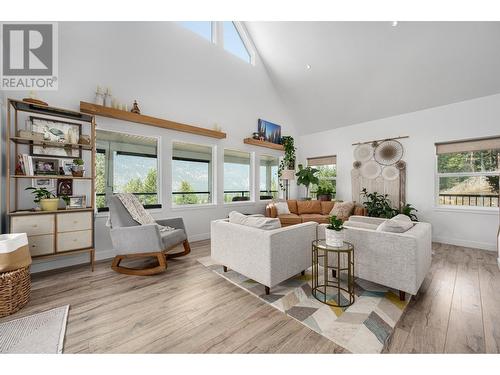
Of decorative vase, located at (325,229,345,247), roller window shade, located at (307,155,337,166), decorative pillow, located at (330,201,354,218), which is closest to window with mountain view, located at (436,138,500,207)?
decorative pillow, located at (330,201,354,218)

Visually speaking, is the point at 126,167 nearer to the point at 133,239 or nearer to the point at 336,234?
the point at 133,239

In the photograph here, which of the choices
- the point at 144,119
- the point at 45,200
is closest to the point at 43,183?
the point at 45,200

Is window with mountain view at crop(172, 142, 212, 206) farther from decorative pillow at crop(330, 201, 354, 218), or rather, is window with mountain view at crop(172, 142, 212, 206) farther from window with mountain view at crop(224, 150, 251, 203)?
decorative pillow at crop(330, 201, 354, 218)

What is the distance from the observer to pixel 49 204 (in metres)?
2.37

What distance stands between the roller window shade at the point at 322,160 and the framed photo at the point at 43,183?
5561mm

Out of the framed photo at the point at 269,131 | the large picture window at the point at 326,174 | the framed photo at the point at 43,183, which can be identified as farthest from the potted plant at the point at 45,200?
the large picture window at the point at 326,174

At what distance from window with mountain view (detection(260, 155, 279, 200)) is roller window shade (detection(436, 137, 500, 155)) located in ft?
11.5

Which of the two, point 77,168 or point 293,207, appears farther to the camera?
point 293,207

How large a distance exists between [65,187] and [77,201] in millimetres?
293

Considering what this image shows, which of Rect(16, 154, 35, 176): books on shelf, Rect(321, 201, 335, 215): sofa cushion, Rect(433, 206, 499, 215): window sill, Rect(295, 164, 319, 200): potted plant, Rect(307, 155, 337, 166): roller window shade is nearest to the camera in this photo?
Answer: Rect(16, 154, 35, 176): books on shelf

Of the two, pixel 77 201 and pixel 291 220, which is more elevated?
pixel 77 201

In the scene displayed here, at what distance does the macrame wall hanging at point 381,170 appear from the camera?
436cm

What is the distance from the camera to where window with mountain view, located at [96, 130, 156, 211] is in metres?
3.20
